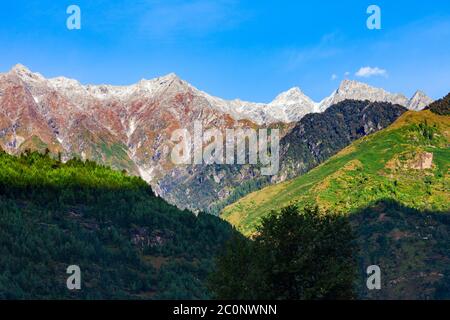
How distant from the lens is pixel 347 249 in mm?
104812

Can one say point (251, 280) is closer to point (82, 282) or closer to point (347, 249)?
point (347, 249)

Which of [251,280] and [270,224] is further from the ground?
[270,224]

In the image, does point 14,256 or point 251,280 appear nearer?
point 251,280
